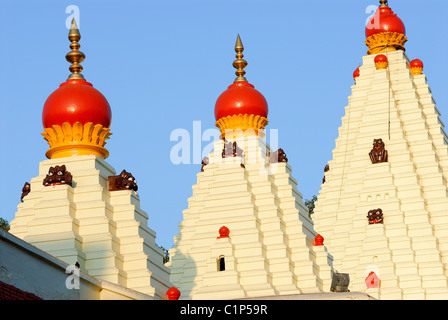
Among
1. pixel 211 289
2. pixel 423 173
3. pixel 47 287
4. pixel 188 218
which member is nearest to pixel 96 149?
pixel 211 289

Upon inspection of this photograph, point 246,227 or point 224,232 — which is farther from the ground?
point 246,227

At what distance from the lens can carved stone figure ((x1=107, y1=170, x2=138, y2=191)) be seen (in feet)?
126

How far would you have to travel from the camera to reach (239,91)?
1833 inches

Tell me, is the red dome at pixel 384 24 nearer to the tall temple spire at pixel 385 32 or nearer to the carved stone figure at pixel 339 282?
the tall temple spire at pixel 385 32

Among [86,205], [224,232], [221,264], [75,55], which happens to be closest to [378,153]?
[224,232]

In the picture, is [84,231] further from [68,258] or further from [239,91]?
[239,91]

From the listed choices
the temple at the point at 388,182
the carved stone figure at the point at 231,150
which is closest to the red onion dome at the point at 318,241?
the temple at the point at 388,182

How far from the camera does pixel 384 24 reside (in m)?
55.6

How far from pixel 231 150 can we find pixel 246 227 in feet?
10.4

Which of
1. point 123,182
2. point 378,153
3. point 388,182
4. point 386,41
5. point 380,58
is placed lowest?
point 123,182

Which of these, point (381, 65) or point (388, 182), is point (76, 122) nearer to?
point (388, 182)

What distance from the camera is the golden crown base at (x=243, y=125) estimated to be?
4631 cm

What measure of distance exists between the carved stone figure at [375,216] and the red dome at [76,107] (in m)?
14.7

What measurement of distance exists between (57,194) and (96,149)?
70.9 inches
